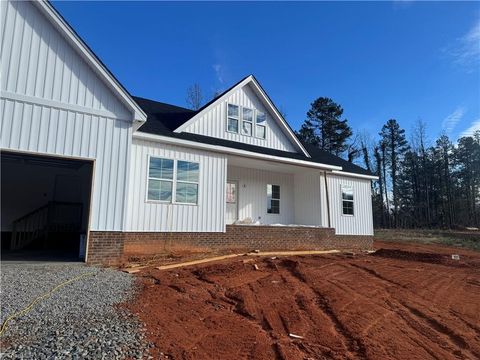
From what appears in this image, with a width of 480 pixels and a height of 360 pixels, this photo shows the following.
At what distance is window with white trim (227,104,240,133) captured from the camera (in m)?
14.5

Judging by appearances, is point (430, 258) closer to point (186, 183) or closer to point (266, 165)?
point (266, 165)

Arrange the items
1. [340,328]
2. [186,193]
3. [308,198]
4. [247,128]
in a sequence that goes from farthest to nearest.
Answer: [308,198] < [247,128] < [186,193] < [340,328]

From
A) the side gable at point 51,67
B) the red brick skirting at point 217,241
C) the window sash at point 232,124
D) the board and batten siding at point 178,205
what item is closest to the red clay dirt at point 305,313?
the red brick skirting at point 217,241

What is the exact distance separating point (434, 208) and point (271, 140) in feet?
128

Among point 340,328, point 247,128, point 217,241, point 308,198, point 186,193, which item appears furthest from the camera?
point 308,198

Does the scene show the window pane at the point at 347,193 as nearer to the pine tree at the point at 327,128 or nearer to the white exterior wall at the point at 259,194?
the white exterior wall at the point at 259,194

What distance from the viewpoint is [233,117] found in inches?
578

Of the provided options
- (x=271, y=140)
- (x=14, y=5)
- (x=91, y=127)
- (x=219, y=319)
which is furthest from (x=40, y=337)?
(x=271, y=140)

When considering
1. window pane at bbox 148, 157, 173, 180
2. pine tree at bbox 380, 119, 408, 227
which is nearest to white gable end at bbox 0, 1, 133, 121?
window pane at bbox 148, 157, 173, 180

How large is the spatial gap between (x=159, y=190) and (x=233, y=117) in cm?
526

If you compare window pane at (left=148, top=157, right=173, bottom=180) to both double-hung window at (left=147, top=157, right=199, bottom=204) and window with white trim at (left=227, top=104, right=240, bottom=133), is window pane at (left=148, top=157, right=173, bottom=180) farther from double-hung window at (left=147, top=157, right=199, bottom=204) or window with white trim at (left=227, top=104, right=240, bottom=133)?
window with white trim at (left=227, top=104, right=240, bottom=133)

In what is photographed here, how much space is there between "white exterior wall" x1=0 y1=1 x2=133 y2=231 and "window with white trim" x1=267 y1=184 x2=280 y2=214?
28.9 feet

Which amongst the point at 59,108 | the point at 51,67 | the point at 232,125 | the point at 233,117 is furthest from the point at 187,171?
the point at 51,67

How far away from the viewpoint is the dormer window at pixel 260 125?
1536 cm
